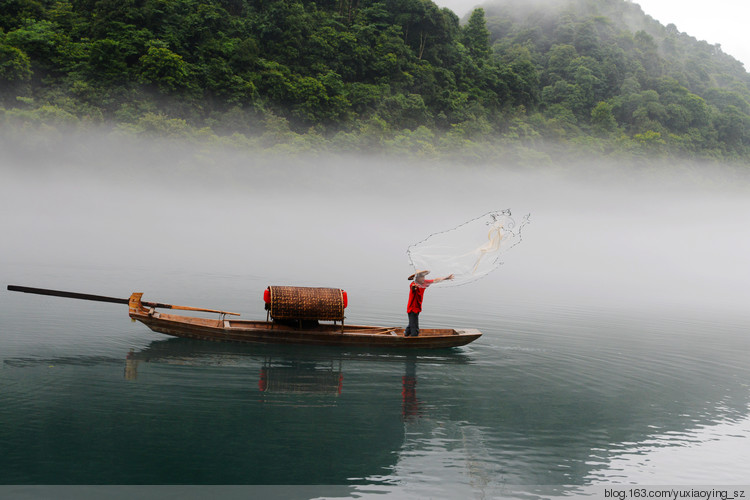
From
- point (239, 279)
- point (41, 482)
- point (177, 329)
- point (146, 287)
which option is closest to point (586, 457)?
point (41, 482)

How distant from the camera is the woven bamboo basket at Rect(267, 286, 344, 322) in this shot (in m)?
18.6

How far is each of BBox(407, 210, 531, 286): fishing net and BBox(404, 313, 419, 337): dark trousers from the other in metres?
Result: 1.42

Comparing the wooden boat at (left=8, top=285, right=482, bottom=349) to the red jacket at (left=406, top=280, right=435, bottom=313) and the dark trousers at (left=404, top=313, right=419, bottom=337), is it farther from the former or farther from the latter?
the red jacket at (left=406, top=280, right=435, bottom=313)

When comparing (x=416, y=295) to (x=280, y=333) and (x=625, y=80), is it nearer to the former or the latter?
(x=280, y=333)

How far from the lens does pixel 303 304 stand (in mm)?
18703

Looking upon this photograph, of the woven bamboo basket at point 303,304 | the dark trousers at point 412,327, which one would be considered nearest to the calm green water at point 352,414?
the dark trousers at point 412,327

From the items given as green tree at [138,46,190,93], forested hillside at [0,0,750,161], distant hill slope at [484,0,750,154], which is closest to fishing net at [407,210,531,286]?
forested hillside at [0,0,750,161]

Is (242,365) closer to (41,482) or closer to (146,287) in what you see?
(41,482)

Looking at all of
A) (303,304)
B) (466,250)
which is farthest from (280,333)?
(466,250)

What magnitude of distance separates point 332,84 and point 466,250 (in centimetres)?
8172

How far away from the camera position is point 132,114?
82125 mm

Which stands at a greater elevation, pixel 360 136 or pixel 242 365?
pixel 360 136

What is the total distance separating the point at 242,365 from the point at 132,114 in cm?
7465

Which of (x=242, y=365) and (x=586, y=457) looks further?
(x=242, y=365)
